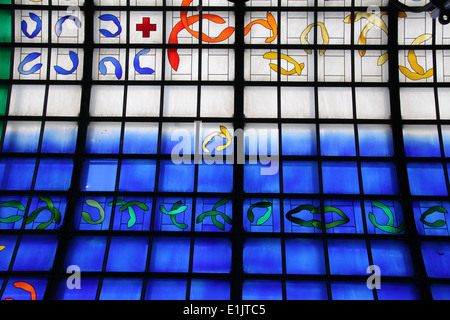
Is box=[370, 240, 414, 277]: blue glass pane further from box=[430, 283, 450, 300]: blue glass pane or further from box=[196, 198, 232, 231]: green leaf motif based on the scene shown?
box=[196, 198, 232, 231]: green leaf motif

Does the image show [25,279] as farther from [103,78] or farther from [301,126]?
[301,126]

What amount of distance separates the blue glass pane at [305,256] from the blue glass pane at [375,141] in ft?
6.05

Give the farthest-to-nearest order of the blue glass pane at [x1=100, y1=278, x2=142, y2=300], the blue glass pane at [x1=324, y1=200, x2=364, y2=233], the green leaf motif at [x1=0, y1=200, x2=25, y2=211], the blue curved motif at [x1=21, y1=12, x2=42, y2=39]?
the blue curved motif at [x1=21, y1=12, x2=42, y2=39] → the green leaf motif at [x1=0, y1=200, x2=25, y2=211] → the blue glass pane at [x1=324, y1=200, x2=364, y2=233] → the blue glass pane at [x1=100, y1=278, x2=142, y2=300]

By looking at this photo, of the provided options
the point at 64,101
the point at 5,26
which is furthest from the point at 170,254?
the point at 5,26

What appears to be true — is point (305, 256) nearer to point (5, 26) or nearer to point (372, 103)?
point (372, 103)

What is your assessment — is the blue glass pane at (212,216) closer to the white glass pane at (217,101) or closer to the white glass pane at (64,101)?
the white glass pane at (217,101)

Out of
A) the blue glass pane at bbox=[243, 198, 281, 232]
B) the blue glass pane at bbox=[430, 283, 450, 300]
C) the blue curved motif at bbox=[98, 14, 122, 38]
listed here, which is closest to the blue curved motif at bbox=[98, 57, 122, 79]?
the blue curved motif at bbox=[98, 14, 122, 38]

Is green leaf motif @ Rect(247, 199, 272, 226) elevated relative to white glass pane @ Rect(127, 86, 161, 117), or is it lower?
lower

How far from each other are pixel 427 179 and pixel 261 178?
2.88 meters

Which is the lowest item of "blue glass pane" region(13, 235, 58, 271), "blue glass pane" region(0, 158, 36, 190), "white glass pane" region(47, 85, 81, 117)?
"blue glass pane" region(13, 235, 58, 271)

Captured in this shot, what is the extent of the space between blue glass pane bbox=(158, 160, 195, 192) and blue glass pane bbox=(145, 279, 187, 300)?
155 cm

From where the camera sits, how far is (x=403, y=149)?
7.58 m

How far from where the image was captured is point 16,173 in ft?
25.2

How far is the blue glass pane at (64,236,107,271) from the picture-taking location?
7164 mm
